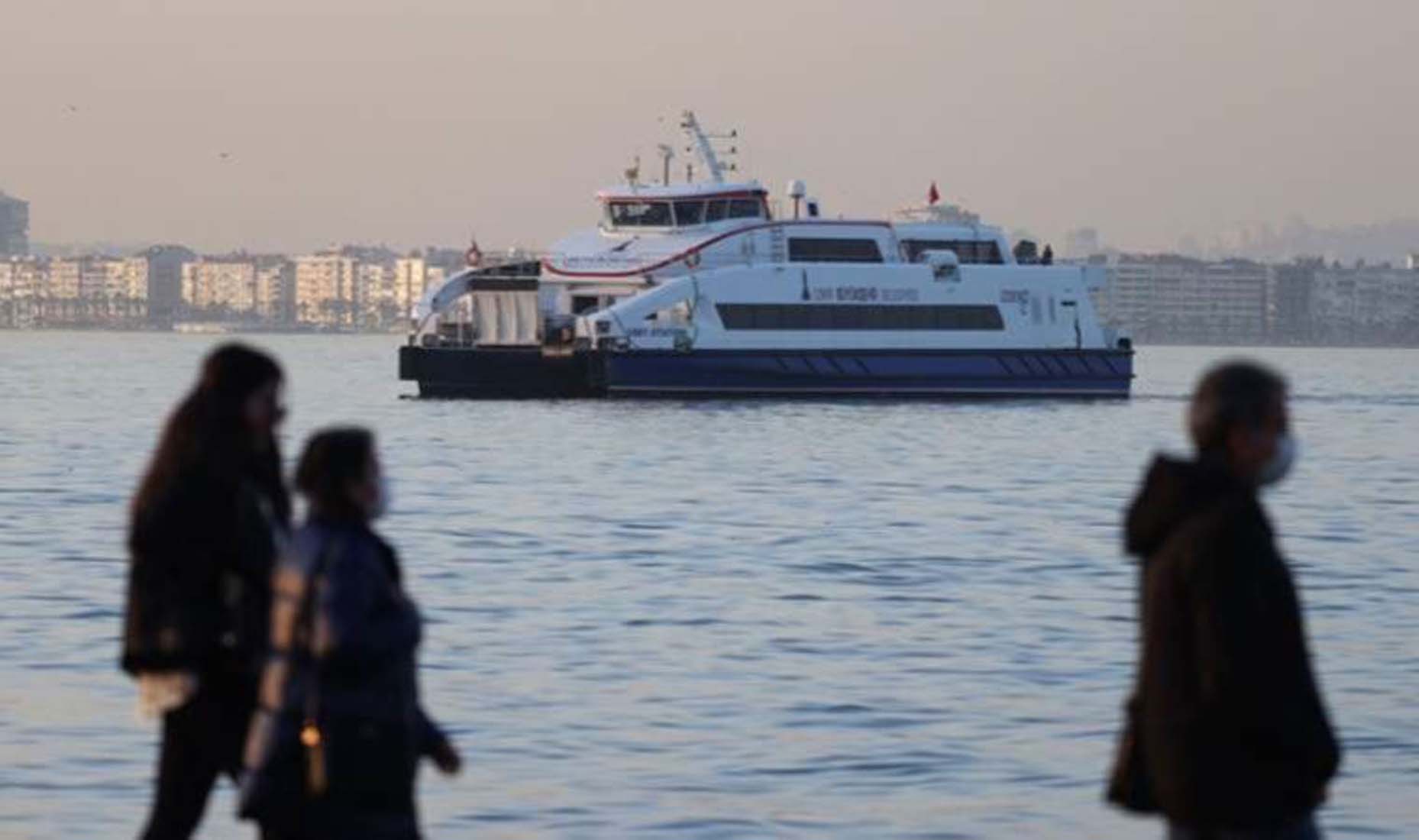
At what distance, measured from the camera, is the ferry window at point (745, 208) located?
73.2 meters

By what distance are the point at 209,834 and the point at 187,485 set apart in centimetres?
460

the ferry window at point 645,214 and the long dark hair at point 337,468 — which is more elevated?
the ferry window at point 645,214

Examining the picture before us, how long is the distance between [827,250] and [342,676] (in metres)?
64.1

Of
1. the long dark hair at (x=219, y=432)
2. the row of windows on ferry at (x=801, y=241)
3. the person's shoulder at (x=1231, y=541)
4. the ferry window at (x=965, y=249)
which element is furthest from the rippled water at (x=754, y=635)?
the ferry window at (x=965, y=249)

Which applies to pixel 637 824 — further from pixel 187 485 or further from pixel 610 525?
pixel 610 525

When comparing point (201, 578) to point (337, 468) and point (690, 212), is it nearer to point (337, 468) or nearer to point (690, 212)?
point (337, 468)

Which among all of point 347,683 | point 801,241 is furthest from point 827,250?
point 347,683

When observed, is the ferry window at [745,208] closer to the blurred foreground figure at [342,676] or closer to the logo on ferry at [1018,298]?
the logo on ferry at [1018,298]

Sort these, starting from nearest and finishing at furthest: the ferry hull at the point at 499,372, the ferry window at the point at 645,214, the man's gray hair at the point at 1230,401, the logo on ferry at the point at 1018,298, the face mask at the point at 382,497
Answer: the man's gray hair at the point at 1230,401 → the face mask at the point at 382,497 → the ferry hull at the point at 499,372 → the logo on ferry at the point at 1018,298 → the ferry window at the point at 645,214

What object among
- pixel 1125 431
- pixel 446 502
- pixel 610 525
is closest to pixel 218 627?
pixel 610 525

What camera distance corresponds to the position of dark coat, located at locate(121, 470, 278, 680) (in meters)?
9.20

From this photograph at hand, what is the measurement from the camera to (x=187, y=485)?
30.2ft

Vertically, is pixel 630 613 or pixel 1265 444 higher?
pixel 1265 444

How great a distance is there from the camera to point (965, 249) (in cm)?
7538
